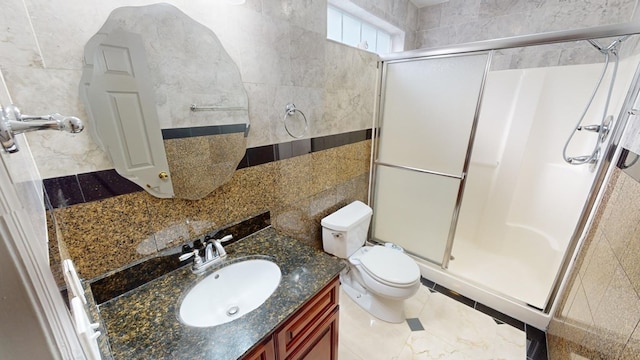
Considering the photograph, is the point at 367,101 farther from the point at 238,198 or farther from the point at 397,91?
the point at 238,198

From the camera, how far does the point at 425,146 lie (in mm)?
1923

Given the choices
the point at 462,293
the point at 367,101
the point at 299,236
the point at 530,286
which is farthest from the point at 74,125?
the point at 530,286

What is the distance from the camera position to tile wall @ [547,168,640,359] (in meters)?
0.77

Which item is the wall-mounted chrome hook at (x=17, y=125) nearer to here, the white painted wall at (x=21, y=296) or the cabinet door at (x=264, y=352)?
the white painted wall at (x=21, y=296)

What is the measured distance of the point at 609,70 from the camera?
162cm

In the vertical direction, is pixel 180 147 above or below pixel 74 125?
below

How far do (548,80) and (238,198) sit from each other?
2518 millimetres

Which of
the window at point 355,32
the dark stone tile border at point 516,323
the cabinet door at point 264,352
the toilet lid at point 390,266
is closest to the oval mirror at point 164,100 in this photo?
the cabinet door at point 264,352

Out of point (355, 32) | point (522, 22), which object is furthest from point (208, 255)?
point (522, 22)

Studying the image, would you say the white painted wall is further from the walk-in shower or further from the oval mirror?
the walk-in shower

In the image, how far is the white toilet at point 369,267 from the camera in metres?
1.58

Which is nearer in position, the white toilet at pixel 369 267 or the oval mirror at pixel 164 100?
the oval mirror at pixel 164 100

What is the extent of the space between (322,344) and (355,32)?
215 cm

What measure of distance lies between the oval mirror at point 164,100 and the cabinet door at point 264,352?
0.65 meters
